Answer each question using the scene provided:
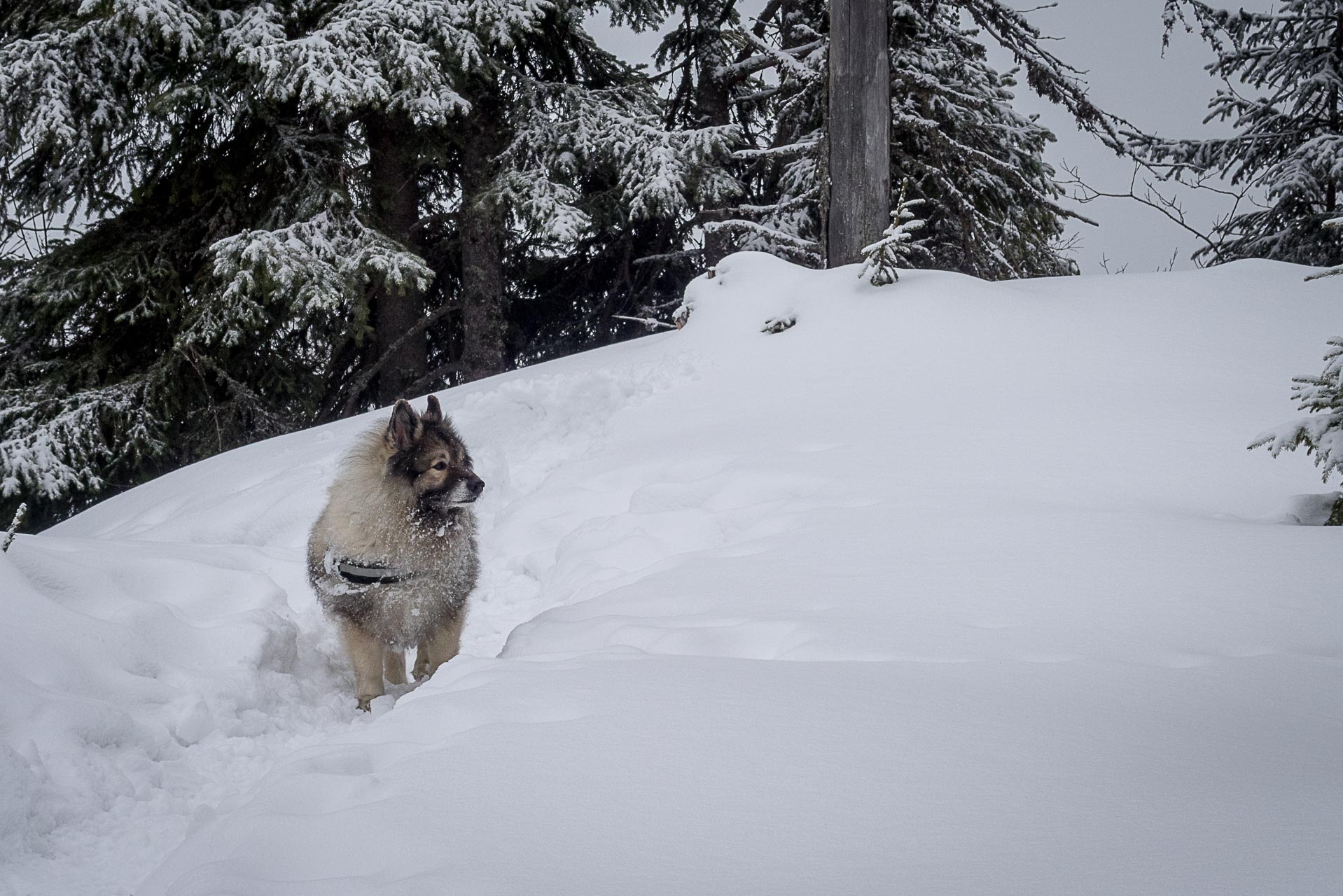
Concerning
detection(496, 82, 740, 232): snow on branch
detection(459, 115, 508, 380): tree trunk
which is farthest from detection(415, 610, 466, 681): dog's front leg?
detection(459, 115, 508, 380): tree trunk

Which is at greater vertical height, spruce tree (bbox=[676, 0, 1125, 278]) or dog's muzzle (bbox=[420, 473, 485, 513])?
spruce tree (bbox=[676, 0, 1125, 278])

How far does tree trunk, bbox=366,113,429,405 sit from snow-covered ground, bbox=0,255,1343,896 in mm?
5034

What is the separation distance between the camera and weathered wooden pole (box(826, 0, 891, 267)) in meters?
9.11

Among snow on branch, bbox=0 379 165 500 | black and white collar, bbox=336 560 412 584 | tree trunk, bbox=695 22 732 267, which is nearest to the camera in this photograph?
black and white collar, bbox=336 560 412 584

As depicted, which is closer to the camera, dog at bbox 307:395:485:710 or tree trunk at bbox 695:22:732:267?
dog at bbox 307:395:485:710

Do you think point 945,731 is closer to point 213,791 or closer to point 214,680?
point 213,791

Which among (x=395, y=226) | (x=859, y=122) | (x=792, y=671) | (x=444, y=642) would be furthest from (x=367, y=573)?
(x=395, y=226)

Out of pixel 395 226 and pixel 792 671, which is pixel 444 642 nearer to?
pixel 792 671

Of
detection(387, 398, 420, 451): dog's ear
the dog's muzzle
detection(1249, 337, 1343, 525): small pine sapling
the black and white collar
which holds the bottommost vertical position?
the black and white collar

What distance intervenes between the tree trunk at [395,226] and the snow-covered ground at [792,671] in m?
5.03

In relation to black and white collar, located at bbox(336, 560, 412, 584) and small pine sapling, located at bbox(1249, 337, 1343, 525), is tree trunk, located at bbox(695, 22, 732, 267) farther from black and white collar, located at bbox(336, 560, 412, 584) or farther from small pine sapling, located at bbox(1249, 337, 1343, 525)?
small pine sapling, located at bbox(1249, 337, 1343, 525)

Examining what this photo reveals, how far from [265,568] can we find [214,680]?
184 centimetres

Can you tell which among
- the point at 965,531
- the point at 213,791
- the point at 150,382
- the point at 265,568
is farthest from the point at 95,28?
the point at 965,531

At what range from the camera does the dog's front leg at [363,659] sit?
13.9ft
